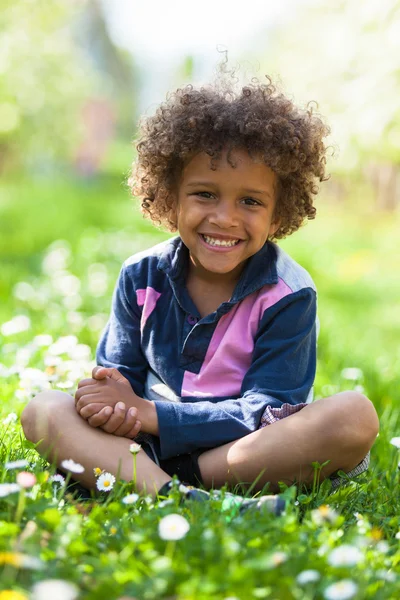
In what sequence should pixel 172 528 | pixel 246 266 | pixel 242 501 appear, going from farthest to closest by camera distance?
pixel 246 266
pixel 242 501
pixel 172 528

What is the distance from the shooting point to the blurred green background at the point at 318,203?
375cm

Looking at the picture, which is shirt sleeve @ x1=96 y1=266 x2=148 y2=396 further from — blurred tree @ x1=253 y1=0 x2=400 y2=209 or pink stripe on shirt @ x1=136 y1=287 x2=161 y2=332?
blurred tree @ x1=253 y1=0 x2=400 y2=209

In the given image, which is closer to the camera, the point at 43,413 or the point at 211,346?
the point at 43,413

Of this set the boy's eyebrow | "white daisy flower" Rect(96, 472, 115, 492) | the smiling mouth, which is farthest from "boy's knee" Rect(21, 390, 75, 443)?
the boy's eyebrow

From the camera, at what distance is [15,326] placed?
340 cm

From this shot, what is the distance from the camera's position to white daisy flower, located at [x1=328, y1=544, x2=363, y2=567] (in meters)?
1.33

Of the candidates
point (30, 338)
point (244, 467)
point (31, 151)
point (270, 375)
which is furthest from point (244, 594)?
point (31, 151)

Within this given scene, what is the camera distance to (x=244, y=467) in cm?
204

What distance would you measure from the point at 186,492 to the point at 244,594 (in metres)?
0.54

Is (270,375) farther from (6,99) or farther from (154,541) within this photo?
(6,99)

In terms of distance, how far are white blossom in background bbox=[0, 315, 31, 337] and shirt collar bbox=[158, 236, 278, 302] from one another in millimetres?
1079

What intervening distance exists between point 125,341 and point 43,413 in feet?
1.33

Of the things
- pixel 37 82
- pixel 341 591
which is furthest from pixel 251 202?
pixel 37 82

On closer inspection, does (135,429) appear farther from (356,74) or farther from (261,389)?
(356,74)
